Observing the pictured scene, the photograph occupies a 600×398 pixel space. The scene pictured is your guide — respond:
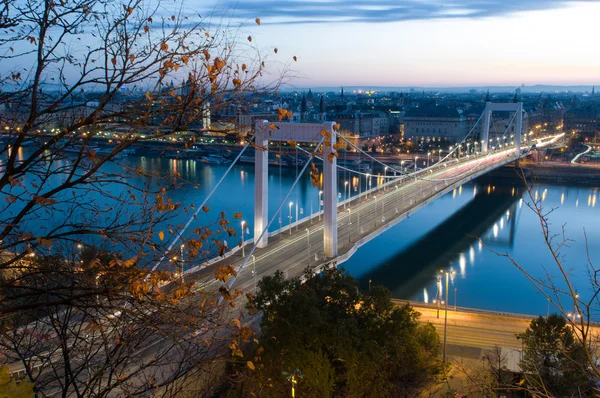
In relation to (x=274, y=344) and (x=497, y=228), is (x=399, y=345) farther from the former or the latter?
(x=497, y=228)

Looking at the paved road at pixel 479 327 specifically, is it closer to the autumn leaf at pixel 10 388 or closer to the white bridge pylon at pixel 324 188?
the white bridge pylon at pixel 324 188

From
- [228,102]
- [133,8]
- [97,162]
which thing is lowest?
[97,162]

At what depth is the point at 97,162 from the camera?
122 centimetres

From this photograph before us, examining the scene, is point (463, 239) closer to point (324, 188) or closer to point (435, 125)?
point (324, 188)

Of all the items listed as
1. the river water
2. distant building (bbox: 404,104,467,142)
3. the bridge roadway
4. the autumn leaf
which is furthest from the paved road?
distant building (bbox: 404,104,467,142)

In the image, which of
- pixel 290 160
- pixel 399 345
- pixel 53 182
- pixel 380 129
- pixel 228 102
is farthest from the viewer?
pixel 380 129

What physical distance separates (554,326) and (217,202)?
866 centimetres

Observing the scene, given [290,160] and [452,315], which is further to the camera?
[290,160]

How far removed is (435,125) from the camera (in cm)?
3125

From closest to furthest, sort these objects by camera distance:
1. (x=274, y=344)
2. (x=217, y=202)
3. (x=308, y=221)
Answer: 1. (x=274, y=344)
2. (x=308, y=221)
3. (x=217, y=202)

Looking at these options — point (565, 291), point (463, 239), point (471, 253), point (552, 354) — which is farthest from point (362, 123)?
point (565, 291)

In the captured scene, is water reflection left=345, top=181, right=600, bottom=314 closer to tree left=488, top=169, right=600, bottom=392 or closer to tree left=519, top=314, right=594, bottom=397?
tree left=488, top=169, right=600, bottom=392

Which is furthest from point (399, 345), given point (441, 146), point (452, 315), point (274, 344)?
point (441, 146)

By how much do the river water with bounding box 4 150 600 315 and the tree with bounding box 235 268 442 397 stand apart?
0.98 metres
